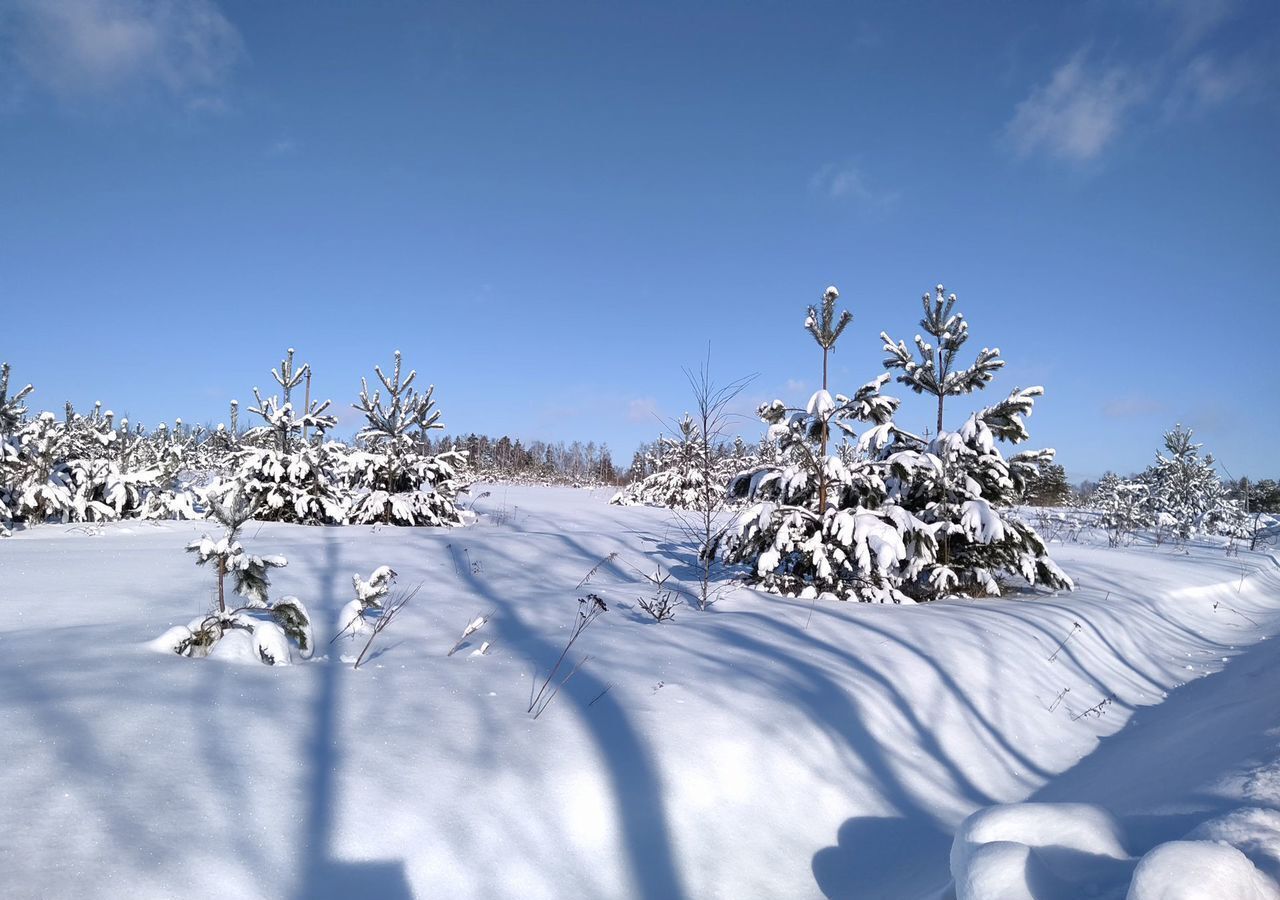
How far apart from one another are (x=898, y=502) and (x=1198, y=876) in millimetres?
6847

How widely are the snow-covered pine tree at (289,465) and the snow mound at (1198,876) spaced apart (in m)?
12.4

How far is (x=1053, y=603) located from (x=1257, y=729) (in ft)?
15.6

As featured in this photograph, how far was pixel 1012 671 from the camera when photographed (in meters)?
4.97

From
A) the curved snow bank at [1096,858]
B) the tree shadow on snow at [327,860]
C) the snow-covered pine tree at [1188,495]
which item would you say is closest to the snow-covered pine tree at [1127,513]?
the snow-covered pine tree at [1188,495]

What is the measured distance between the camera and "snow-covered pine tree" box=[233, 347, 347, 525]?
11.6 metres

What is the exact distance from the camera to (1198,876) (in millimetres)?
1486

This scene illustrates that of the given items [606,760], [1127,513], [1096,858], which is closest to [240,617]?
[606,760]

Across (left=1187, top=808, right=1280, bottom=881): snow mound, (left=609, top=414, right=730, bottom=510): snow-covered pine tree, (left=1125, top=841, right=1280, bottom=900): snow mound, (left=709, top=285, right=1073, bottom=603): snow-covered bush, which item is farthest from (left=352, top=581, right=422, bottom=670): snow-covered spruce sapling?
(left=609, top=414, right=730, bottom=510): snow-covered pine tree

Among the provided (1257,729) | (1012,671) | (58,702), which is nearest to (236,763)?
(58,702)

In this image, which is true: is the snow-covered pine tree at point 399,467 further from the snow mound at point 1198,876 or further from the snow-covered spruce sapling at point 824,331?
the snow mound at point 1198,876

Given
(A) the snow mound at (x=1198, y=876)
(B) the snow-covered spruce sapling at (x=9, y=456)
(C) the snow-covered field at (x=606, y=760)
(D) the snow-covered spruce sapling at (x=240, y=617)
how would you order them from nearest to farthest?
(A) the snow mound at (x=1198, y=876), (C) the snow-covered field at (x=606, y=760), (D) the snow-covered spruce sapling at (x=240, y=617), (B) the snow-covered spruce sapling at (x=9, y=456)

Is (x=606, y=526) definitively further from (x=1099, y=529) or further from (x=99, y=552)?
(x=1099, y=529)

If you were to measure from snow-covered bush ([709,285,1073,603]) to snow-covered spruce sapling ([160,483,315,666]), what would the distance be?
14.0ft

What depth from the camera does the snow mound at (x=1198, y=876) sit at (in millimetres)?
1470
